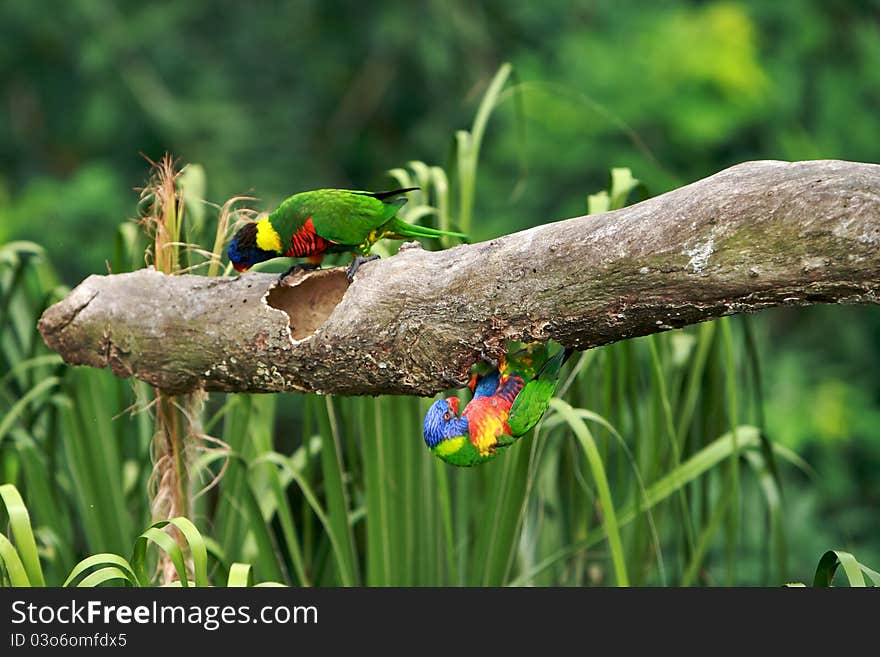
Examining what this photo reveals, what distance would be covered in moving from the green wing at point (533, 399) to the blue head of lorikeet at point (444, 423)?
0.05 metres

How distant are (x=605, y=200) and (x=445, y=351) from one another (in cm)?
38

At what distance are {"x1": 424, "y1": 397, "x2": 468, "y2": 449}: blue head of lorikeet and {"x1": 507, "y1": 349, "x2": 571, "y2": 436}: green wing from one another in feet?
0.15

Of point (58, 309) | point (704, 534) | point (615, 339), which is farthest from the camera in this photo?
point (704, 534)

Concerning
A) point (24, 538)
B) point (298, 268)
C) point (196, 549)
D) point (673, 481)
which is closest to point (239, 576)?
point (196, 549)

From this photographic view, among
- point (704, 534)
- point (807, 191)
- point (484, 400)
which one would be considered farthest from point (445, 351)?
point (704, 534)

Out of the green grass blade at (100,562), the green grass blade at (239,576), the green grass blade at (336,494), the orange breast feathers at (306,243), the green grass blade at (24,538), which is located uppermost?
the orange breast feathers at (306,243)

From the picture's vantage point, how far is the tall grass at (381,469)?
122 centimetres

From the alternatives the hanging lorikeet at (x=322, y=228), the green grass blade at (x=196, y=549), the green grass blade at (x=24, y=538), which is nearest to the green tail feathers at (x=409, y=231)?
the hanging lorikeet at (x=322, y=228)

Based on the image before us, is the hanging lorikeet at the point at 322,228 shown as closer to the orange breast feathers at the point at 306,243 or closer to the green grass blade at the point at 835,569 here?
the orange breast feathers at the point at 306,243

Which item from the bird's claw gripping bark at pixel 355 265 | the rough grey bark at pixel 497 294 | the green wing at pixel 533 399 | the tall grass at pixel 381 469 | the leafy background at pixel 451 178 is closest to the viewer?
the rough grey bark at pixel 497 294

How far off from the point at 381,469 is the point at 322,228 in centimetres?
33

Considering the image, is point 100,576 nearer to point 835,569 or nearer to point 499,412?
point 499,412
